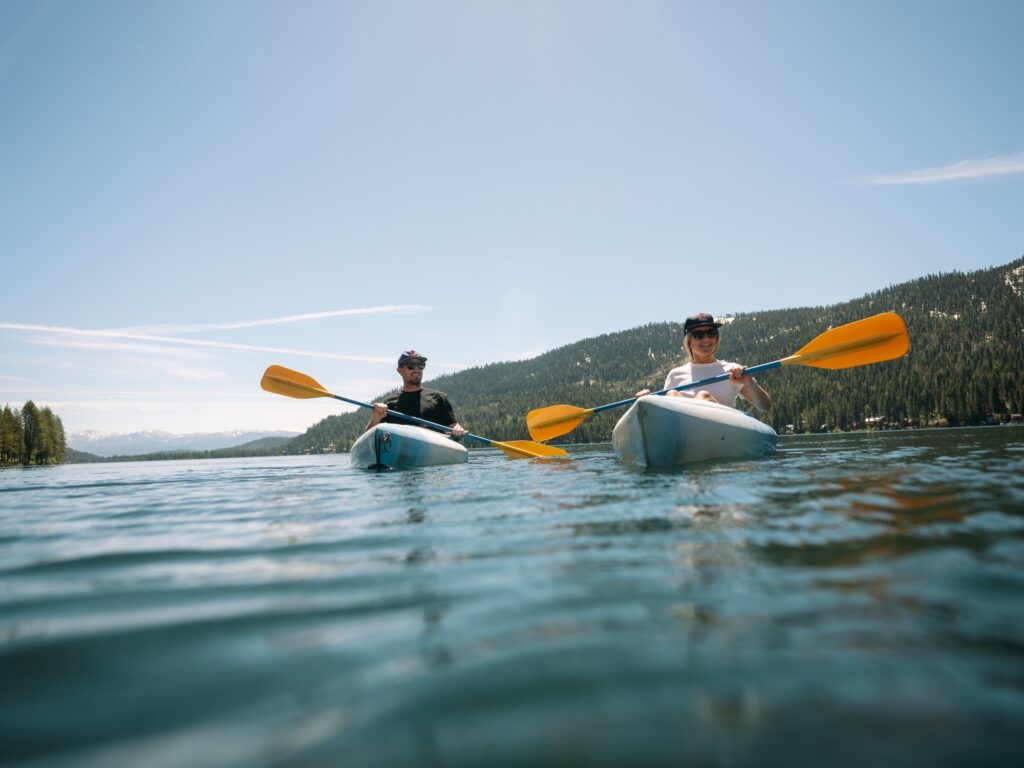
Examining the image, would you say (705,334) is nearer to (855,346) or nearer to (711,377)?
(711,377)

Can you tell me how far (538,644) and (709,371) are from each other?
816cm

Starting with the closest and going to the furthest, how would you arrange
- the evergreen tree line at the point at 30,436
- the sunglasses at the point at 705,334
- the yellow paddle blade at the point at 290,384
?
the sunglasses at the point at 705,334 → the yellow paddle blade at the point at 290,384 → the evergreen tree line at the point at 30,436

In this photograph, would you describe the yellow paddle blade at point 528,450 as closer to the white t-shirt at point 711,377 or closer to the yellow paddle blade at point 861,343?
the white t-shirt at point 711,377

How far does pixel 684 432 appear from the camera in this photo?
7.41 metres

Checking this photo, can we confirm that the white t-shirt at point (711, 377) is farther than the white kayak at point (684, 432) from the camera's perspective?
Yes

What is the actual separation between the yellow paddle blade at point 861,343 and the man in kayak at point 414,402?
712 centimetres

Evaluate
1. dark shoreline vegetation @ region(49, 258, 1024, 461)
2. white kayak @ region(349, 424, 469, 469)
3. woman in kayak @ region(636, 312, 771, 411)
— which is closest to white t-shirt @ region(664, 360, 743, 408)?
woman in kayak @ region(636, 312, 771, 411)

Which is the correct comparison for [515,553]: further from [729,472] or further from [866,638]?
[729,472]

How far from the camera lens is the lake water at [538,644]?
125 cm

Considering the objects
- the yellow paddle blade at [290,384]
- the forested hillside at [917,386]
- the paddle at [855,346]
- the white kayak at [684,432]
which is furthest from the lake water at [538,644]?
the forested hillside at [917,386]

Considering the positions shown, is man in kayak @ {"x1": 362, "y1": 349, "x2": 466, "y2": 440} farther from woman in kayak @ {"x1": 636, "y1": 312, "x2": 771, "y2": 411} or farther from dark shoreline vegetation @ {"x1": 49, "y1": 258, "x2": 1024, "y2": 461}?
dark shoreline vegetation @ {"x1": 49, "y1": 258, "x2": 1024, "y2": 461}

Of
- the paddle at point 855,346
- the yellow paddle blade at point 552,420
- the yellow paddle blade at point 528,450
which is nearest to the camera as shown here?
the paddle at point 855,346

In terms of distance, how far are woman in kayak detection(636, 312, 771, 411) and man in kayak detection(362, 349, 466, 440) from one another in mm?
4960

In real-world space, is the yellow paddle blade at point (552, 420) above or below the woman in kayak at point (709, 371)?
below
